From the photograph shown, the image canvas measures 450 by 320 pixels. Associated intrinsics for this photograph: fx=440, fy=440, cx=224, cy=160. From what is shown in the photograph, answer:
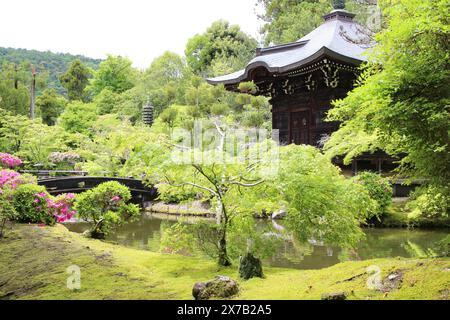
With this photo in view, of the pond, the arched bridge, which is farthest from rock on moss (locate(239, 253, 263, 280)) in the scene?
the arched bridge

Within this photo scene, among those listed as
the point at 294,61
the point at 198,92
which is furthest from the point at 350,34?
the point at 198,92

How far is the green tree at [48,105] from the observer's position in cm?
3681

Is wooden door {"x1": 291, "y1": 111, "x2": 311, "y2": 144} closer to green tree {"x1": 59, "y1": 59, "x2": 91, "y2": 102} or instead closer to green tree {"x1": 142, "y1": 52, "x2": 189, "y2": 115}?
green tree {"x1": 142, "y1": 52, "x2": 189, "y2": 115}

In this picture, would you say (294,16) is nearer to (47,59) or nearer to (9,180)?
(9,180)

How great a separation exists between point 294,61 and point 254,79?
2.23m

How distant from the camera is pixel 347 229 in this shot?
5910mm

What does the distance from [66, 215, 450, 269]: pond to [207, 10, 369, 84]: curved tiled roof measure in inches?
243

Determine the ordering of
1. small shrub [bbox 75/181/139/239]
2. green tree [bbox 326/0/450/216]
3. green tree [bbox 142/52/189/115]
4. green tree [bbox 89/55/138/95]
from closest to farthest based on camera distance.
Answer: green tree [bbox 326/0/450/216], small shrub [bbox 75/181/139/239], green tree [bbox 142/52/189/115], green tree [bbox 89/55/138/95]

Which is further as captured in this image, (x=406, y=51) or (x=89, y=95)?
(x=89, y=95)

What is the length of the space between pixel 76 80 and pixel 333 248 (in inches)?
1465

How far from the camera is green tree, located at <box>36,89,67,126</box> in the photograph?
3681 cm

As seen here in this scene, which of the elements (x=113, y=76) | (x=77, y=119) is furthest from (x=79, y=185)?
(x=113, y=76)

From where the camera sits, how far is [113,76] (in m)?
40.4
